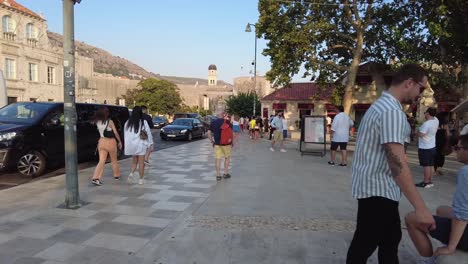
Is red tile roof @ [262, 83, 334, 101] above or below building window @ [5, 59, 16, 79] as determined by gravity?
below

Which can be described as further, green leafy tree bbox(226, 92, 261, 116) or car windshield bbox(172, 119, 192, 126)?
green leafy tree bbox(226, 92, 261, 116)

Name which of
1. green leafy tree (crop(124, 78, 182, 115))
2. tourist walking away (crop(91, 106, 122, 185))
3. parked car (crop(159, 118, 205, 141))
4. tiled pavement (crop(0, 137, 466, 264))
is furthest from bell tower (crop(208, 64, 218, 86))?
tiled pavement (crop(0, 137, 466, 264))

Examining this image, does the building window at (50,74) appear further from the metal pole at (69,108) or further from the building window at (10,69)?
the metal pole at (69,108)

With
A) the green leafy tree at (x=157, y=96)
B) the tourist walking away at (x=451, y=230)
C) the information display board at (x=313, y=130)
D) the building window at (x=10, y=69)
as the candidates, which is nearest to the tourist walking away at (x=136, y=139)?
the tourist walking away at (x=451, y=230)

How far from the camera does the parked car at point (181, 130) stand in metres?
21.2

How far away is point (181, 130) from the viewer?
69.9 ft

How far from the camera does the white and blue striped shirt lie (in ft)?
8.31

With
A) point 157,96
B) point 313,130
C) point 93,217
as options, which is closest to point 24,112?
point 93,217

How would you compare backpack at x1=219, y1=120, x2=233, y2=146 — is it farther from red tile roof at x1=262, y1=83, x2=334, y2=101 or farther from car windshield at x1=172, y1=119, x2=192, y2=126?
red tile roof at x1=262, y1=83, x2=334, y2=101

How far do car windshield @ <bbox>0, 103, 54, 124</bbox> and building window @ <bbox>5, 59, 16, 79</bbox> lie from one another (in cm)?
3398

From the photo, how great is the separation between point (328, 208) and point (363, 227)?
3225mm

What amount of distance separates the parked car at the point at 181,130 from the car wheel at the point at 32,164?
40.7ft

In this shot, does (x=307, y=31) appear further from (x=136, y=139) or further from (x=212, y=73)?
(x=212, y=73)

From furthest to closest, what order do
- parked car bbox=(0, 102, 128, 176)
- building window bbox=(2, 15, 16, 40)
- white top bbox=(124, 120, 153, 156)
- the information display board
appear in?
building window bbox=(2, 15, 16, 40)
the information display board
parked car bbox=(0, 102, 128, 176)
white top bbox=(124, 120, 153, 156)
